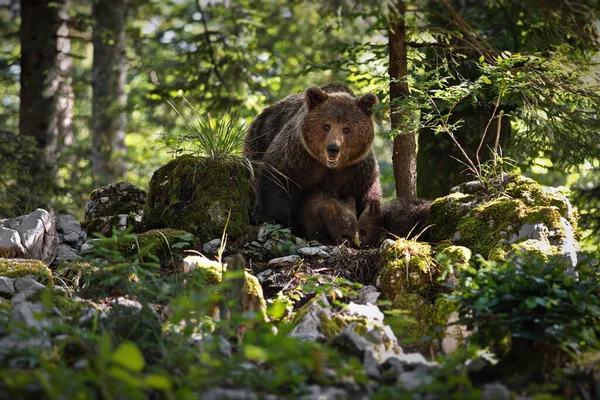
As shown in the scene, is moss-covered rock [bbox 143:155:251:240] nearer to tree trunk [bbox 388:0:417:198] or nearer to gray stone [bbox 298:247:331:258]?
gray stone [bbox 298:247:331:258]

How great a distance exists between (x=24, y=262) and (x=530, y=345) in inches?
148

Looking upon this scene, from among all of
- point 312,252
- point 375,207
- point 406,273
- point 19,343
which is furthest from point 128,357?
point 375,207

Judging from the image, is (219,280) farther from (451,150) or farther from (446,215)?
(451,150)

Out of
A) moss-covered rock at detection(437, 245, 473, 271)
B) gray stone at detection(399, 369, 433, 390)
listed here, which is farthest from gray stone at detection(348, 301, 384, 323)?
gray stone at detection(399, 369, 433, 390)

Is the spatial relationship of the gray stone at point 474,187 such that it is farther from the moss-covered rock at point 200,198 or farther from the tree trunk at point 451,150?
the moss-covered rock at point 200,198

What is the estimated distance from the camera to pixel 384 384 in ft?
11.4

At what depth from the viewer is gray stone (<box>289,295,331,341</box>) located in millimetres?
4062

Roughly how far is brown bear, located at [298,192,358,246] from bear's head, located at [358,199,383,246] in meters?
0.13

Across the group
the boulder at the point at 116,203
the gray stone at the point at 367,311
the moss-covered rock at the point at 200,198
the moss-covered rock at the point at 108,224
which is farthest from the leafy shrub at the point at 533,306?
the boulder at the point at 116,203

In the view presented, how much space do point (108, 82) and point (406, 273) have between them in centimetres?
997

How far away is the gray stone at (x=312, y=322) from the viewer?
4.06 meters

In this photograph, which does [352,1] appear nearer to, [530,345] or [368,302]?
[368,302]

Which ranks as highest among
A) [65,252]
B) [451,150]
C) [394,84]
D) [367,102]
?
[394,84]

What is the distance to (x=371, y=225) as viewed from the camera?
6973 millimetres
